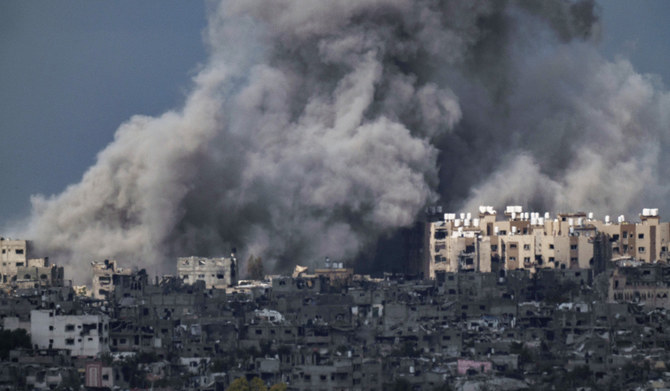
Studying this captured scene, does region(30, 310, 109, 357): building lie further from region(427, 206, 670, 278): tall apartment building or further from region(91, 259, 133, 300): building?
region(427, 206, 670, 278): tall apartment building

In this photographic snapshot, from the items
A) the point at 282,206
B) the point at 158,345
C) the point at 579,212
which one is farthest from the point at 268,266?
the point at 158,345

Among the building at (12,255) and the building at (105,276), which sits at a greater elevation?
the building at (12,255)

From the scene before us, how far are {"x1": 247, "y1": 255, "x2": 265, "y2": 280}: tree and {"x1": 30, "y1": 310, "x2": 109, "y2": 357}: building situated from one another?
18339 mm

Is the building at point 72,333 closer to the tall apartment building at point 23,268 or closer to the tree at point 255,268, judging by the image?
the tall apartment building at point 23,268

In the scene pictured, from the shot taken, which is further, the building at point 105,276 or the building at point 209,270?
the building at point 209,270

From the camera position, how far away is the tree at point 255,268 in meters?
73.4

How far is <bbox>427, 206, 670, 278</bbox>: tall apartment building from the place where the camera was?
2867 inches

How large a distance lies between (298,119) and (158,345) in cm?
2418

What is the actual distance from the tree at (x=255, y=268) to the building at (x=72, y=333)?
1834 centimetres

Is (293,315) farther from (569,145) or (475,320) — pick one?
(569,145)

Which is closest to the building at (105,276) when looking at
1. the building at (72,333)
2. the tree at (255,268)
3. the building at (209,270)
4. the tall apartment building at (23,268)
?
the tall apartment building at (23,268)

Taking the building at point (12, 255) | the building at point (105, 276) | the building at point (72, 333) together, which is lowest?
the building at point (72, 333)

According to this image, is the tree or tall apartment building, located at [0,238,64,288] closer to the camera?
tall apartment building, located at [0,238,64,288]

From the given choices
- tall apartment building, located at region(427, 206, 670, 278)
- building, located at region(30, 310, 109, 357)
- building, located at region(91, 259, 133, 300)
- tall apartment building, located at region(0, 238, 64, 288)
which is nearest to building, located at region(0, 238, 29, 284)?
tall apartment building, located at region(0, 238, 64, 288)
